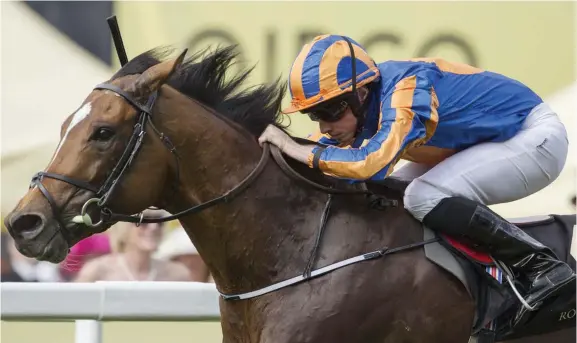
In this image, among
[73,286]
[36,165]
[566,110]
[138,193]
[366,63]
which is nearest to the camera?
[138,193]

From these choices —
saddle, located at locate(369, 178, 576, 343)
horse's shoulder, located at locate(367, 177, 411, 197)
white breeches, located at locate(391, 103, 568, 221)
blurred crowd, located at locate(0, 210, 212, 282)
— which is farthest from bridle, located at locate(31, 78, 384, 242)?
blurred crowd, located at locate(0, 210, 212, 282)

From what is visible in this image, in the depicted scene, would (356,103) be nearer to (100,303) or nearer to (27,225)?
(27,225)

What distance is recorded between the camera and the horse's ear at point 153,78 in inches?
130

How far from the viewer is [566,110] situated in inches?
280

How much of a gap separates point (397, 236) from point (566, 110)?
13.2 ft

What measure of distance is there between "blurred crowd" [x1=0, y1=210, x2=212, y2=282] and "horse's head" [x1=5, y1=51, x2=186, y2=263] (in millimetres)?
3020

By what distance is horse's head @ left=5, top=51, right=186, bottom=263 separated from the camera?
3.13m

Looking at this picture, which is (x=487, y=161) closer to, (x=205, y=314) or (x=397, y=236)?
(x=397, y=236)

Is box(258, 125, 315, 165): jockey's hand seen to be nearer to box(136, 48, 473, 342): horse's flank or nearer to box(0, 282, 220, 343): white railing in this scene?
box(136, 48, 473, 342): horse's flank

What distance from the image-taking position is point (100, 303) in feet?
14.2

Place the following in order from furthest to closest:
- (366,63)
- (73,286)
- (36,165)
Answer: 1. (36,165)
2. (73,286)
3. (366,63)

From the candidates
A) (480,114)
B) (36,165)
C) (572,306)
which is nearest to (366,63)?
(480,114)

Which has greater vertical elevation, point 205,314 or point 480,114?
point 480,114

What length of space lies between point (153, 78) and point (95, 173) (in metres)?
0.36
